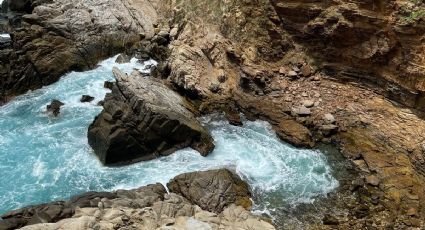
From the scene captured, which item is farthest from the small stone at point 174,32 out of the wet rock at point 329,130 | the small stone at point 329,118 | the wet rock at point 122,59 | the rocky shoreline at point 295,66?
the wet rock at point 329,130

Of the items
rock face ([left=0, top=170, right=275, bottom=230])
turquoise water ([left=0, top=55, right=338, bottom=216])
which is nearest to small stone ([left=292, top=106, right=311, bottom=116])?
turquoise water ([left=0, top=55, right=338, bottom=216])

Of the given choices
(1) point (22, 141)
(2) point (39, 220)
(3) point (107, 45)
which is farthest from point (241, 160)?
(3) point (107, 45)

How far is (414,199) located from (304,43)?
37.1ft

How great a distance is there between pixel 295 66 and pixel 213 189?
35.8 feet

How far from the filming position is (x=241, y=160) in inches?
824

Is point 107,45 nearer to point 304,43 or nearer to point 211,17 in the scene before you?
point 211,17

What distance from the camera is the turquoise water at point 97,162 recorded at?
62.0 feet

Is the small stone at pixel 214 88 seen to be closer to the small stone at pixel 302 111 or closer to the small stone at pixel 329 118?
the small stone at pixel 302 111

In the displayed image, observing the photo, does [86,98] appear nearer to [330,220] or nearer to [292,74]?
[292,74]

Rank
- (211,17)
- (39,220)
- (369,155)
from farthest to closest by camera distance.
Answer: (211,17)
(369,155)
(39,220)

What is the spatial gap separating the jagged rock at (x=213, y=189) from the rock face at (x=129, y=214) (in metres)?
0.36

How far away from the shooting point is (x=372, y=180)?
19.3 meters

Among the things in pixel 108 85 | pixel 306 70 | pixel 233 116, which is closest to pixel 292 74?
pixel 306 70

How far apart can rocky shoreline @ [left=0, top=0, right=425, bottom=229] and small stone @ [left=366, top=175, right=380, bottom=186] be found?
0.25ft
